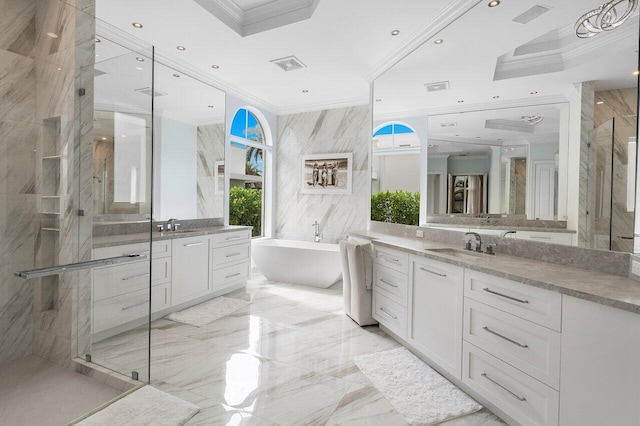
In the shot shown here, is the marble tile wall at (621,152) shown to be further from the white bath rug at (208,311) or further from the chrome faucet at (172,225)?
the chrome faucet at (172,225)

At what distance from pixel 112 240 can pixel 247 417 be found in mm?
1421

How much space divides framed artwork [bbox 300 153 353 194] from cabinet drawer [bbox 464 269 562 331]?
355cm

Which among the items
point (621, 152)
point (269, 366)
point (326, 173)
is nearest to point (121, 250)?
point (269, 366)

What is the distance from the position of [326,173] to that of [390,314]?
123 inches

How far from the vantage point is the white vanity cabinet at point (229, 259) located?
4.17 metres

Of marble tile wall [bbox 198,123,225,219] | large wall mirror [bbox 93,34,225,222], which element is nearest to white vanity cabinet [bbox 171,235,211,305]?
large wall mirror [bbox 93,34,225,222]

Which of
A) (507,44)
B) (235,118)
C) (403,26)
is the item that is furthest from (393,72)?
(235,118)

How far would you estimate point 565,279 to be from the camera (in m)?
1.69

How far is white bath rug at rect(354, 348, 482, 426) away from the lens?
196 centimetres

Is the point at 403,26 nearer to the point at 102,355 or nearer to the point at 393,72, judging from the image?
the point at 393,72

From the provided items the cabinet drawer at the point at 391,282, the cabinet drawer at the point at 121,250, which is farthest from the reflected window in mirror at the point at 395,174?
the cabinet drawer at the point at 121,250

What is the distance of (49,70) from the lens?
223cm

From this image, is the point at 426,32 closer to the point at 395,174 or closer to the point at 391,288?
the point at 395,174

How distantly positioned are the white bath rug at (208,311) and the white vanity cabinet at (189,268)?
13 cm
